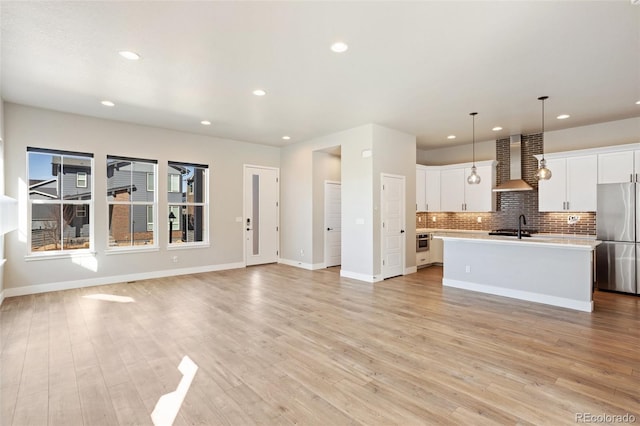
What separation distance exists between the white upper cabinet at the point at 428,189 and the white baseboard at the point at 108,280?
481 centimetres

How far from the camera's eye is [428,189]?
8.14m

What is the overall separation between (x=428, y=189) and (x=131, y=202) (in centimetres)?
687

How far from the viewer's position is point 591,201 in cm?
591

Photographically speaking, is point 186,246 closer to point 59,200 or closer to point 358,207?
point 59,200

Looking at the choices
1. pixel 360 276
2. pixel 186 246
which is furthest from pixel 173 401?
pixel 186 246

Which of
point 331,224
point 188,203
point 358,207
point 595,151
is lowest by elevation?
point 331,224

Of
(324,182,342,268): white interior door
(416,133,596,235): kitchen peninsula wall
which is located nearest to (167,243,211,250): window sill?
(324,182,342,268): white interior door

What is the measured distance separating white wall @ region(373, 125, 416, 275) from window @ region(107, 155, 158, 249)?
14.9 ft

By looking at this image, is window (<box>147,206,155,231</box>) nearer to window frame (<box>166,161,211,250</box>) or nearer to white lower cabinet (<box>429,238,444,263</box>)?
window frame (<box>166,161,211,250</box>)

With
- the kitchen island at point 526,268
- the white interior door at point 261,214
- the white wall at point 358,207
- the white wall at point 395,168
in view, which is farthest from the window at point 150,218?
the kitchen island at point 526,268

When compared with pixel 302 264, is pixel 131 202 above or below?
above

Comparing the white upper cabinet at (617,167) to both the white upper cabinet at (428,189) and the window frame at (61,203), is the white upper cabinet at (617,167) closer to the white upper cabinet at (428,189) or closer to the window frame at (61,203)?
the white upper cabinet at (428,189)

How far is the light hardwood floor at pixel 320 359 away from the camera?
2164 millimetres

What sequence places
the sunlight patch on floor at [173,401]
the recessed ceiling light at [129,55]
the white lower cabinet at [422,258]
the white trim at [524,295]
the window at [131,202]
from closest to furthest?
the sunlight patch on floor at [173,401] → the recessed ceiling light at [129,55] → the white trim at [524,295] → the window at [131,202] → the white lower cabinet at [422,258]
